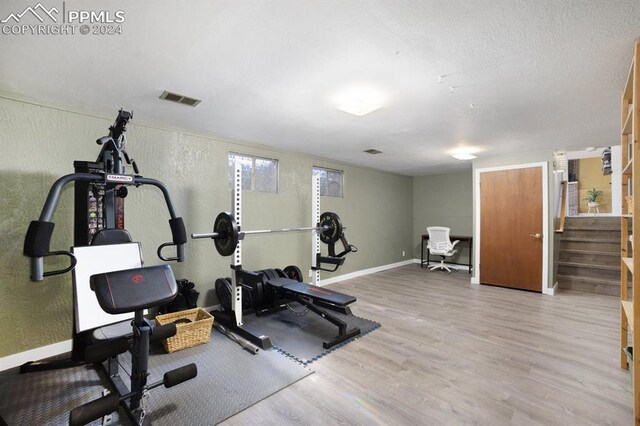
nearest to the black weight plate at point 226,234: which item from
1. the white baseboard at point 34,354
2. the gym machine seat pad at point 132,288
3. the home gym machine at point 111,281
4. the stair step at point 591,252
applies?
the home gym machine at point 111,281

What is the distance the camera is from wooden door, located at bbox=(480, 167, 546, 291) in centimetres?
464

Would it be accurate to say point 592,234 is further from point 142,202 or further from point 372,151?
point 142,202

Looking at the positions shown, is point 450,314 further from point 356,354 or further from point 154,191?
point 154,191

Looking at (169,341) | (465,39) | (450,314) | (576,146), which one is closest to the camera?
(465,39)

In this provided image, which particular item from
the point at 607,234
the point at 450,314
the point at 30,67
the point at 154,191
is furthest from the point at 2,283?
the point at 607,234

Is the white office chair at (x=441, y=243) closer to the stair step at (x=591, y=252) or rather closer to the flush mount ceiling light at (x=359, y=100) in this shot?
the stair step at (x=591, y=252)

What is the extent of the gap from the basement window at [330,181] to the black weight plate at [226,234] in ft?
8.25

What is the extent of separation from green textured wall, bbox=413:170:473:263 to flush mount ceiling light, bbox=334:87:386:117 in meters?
4.91

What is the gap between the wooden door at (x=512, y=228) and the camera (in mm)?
4641

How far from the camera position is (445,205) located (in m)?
6.98

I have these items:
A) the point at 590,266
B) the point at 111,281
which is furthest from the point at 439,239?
the point at 111,281

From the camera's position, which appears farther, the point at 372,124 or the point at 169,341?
the point at 372,124

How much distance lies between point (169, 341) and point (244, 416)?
118 cm

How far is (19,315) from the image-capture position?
243 centimetres
